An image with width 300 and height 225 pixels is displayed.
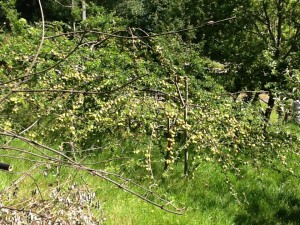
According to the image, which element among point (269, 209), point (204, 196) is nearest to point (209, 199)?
point (204, 196)

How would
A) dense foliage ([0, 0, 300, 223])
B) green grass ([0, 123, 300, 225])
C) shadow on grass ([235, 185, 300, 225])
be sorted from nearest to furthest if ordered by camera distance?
1. green grass ([0, 123, 300, 225])
2. shadow on grass ([235, 185, 300, 225])
3. dense foliage ([0, 0, 300, 223])

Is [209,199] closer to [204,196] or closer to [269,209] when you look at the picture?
[204,196]

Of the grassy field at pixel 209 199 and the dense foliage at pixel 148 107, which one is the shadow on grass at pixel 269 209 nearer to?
the grassy field at pixel 209 199

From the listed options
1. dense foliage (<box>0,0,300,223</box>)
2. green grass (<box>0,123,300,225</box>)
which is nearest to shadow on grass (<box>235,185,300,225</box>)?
green grass (<box>0,123,300,225</box>)

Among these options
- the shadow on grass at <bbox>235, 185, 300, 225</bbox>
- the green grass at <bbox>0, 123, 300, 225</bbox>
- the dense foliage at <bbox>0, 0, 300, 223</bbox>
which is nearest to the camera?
the green grass at <bbox>0, 123, 300, 225</bbox>

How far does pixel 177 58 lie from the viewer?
6352 millimetres

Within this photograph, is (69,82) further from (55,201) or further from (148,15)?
(148,15)

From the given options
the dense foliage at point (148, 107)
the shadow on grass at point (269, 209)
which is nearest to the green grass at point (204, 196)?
the shadow on grass at point (269, 209)

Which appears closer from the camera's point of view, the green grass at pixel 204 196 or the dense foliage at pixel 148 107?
the green grass at pixel 204 196

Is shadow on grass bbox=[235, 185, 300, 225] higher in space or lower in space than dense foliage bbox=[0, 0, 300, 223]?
lower

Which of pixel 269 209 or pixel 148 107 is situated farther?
pixel 148 107

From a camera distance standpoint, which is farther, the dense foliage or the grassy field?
the dense foliage

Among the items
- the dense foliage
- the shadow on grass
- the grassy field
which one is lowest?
the shadow on grass

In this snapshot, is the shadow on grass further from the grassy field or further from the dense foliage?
the dense foliage
